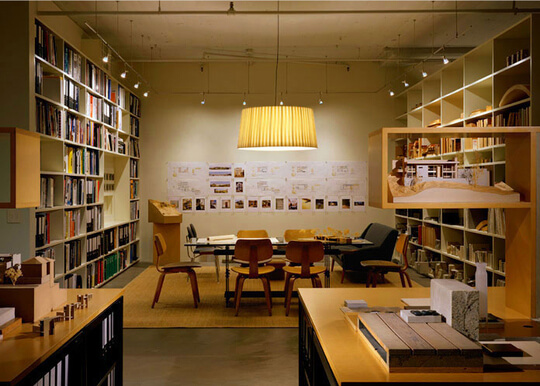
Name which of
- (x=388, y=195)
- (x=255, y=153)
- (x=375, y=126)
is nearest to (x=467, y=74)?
(x=375, y=126)

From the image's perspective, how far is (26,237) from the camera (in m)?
5.24

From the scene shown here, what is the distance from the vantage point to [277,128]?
18.5 ft

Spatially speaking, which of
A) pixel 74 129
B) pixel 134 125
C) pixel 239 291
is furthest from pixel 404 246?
pixel 134 125

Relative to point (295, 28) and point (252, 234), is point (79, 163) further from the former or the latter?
point (295, 28)

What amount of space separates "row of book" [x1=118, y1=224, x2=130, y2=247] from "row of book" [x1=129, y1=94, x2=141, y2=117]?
7.00ft

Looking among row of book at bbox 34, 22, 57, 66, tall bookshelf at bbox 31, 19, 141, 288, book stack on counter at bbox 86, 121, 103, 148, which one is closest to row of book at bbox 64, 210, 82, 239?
tall bookshelf at bbox 31, 19, 141, 288

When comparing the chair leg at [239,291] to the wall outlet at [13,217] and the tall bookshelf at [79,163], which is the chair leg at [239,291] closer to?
the tall bookshelf at [79,163]

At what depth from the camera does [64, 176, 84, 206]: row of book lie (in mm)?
6345

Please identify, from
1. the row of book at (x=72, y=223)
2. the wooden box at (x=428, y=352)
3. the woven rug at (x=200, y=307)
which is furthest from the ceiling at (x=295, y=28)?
the wooden box at (x=428, y=352)

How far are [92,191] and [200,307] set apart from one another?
7.61 feet

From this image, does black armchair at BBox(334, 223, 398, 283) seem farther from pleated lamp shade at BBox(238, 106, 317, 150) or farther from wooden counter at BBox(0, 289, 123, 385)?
wooden counter at BBox(0, 289, 123, 385)

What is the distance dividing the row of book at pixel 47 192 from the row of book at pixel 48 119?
516mm

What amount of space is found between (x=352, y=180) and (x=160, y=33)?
180 inches

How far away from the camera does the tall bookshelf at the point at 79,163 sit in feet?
19.0
